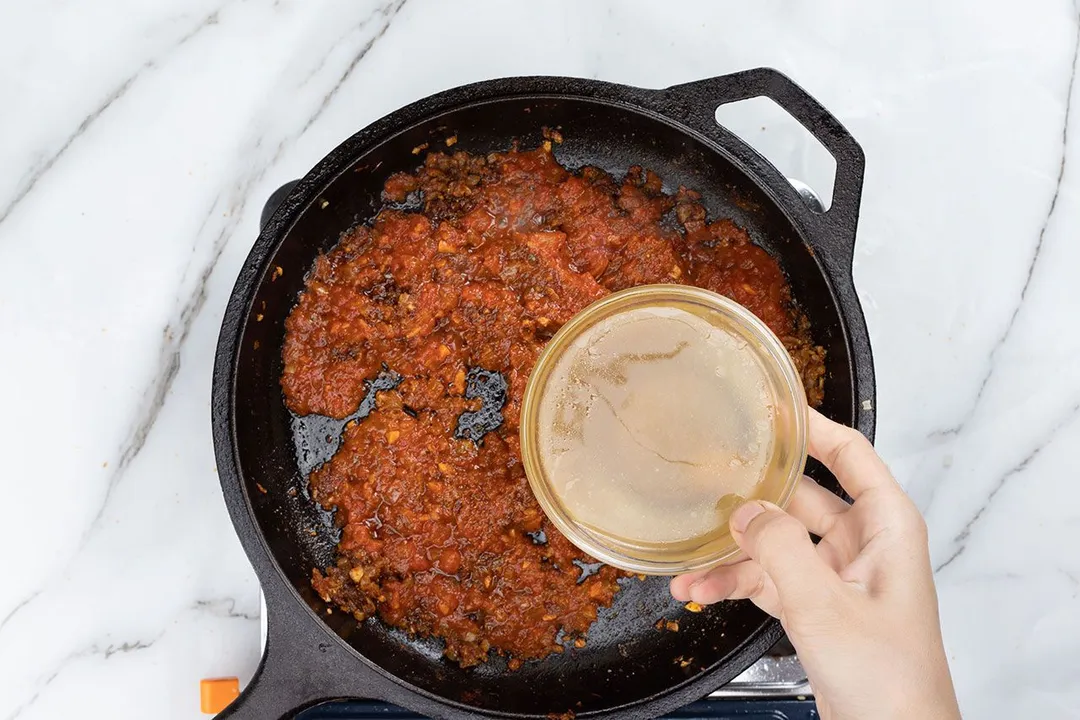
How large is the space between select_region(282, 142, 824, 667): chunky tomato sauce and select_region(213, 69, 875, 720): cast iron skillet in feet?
0.15

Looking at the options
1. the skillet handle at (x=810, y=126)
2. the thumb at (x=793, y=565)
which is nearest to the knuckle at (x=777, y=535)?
the thumb at (x=793, y=565)

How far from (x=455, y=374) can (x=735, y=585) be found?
0.66m

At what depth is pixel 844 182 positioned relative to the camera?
58.2 inches

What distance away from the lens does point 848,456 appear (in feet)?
4.37

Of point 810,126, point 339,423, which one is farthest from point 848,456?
point 339,423

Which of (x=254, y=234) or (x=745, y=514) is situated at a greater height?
(x=254, y=234)

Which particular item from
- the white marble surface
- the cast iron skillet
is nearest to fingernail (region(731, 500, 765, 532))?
the cast iron skillet

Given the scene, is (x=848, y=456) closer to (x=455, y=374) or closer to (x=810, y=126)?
(x=810, y=126)

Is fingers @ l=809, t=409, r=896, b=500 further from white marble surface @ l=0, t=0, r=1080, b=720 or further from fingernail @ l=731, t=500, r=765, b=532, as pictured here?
white marble surface @ l=0, t=0, r=1080, b=720

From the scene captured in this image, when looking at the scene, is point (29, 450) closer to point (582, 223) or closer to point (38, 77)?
point (38, 77)

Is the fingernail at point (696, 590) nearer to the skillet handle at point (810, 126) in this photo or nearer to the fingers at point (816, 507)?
the fingers at point (816, 507)

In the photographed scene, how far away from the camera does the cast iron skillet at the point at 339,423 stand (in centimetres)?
147

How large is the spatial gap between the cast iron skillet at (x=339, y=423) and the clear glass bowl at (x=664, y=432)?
0.66 ft

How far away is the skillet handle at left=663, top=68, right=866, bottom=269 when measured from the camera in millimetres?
1469
